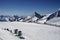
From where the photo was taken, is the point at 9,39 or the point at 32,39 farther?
the point at 32,39

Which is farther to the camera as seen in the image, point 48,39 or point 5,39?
point 48,39

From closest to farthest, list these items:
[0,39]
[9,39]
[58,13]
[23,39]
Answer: [0,39], [9,39], [23,39], [58,13]

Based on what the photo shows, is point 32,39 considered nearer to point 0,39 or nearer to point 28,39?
point 28,39

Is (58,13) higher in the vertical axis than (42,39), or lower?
higher

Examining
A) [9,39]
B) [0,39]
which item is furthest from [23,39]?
[0,39]

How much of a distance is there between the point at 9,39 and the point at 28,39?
3948 millimetres

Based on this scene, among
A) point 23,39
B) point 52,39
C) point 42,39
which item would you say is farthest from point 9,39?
point 52,39

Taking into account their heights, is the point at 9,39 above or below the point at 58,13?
below

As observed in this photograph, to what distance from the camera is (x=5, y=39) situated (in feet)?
62.6

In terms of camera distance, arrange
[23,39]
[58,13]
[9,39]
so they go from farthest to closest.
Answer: [58,13] < [23,39] < [9,39]

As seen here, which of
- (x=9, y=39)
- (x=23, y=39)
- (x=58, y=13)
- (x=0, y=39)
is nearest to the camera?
(x=0, y=39)

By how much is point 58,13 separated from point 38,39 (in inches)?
1848

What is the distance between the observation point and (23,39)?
21.0 metres

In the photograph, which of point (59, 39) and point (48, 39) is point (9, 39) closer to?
point (48, 39)
